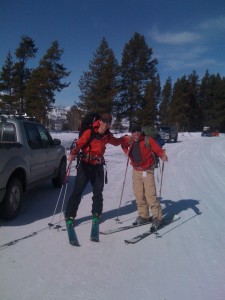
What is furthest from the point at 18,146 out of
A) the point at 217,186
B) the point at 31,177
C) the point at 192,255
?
the point at 217,186

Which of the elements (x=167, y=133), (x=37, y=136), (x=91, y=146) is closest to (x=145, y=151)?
(x=91, y=146)

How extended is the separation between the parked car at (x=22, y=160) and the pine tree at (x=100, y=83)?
34.4 meters

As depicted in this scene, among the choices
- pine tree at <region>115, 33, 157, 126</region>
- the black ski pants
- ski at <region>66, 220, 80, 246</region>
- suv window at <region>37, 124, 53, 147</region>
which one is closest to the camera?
Answer: ski at <region>66, 220, 80, 246</region>

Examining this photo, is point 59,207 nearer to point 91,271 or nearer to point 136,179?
point 136,179

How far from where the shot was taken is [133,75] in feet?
159

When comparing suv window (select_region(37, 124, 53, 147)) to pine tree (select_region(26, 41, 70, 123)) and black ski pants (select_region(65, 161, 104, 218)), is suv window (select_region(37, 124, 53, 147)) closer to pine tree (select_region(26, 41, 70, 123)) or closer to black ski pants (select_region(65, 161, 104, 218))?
black ski pants (select_region(65, 161, 104, 218))

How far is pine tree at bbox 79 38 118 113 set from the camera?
140 ft

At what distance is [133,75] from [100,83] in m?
7.71

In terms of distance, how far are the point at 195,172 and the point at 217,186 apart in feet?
9.59

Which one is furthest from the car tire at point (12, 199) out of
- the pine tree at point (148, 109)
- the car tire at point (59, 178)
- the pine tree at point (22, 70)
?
the pine tree at point (148, 109)

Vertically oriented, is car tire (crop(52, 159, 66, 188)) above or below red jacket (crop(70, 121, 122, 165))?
below

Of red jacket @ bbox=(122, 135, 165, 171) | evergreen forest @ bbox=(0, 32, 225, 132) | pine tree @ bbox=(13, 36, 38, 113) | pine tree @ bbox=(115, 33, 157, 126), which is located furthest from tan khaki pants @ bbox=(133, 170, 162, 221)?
pine tree @ bbox=(115, 33, 157, 126)

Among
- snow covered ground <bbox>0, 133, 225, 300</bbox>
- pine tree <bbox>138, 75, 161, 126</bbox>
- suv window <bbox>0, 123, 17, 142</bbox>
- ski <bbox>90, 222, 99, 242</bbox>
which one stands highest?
pine tree <bbox>138, 75, 161, 126</bbox>

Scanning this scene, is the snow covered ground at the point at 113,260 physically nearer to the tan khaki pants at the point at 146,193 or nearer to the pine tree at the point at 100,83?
the tan khaki pants at the point at 146,193
